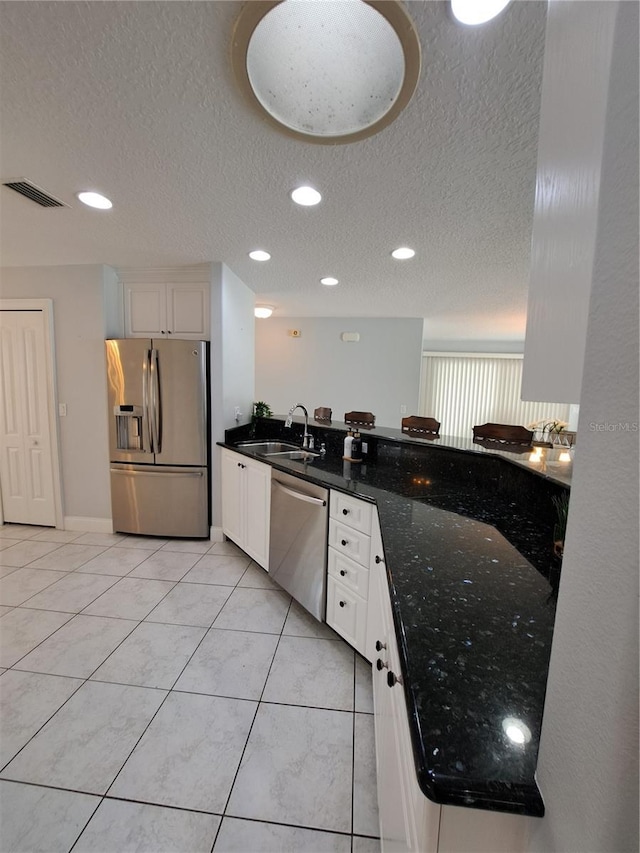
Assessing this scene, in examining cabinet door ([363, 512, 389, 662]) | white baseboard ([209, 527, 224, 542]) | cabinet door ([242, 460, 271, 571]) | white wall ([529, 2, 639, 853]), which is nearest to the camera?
white wall ([529, 2, 639, 853])


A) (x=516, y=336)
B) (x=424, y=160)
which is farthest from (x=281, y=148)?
(x=516, y=336)

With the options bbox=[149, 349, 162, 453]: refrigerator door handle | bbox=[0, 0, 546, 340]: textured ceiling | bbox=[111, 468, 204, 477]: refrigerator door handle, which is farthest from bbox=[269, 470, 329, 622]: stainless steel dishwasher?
bbox=[0, 0, 546, 340]: textured ceiling

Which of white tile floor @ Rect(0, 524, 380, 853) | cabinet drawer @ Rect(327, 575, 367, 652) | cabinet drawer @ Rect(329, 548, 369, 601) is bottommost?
white tile floor @ Rect(0, 524, 380, 853)

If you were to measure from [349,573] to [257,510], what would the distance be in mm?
1038

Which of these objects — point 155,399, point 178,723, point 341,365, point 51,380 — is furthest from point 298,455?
point 341,365

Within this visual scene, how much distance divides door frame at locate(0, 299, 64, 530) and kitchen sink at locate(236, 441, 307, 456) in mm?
1786

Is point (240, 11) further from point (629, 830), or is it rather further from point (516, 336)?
point (516, 336)

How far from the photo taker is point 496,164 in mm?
1543

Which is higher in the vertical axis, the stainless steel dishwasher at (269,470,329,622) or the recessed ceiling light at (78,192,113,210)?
the recessed ceiling light at (78,192,113,210)

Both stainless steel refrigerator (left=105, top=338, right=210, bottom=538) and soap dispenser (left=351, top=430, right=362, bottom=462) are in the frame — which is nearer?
soap dispenser (left=351, top=430, right=362, bottom=462)

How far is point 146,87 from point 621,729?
1.94m

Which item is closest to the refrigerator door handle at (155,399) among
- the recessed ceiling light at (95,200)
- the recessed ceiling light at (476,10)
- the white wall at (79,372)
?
the white wall at (79,372)

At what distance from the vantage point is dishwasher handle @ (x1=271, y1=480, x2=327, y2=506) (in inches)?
75.9

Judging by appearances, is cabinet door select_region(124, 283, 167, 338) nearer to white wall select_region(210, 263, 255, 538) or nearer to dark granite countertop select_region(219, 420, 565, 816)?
white wall select_region(210, 263, 255, 538)
